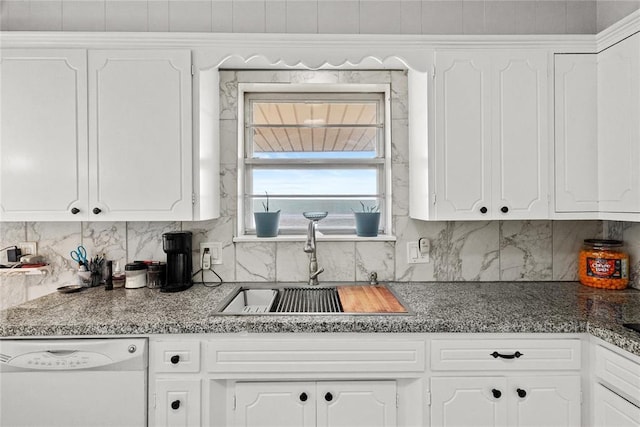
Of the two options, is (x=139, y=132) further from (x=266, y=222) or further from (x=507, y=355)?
(x=507, y=355)

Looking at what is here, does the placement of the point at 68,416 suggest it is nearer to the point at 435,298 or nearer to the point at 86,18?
the point at 435,298

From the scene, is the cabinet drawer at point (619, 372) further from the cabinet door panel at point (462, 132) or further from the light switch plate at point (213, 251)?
the light switch plate at point (213, 251)

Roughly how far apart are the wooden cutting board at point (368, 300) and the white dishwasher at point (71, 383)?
90 cm

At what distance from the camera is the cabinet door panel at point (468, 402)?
57.4 inches

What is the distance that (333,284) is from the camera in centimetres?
209

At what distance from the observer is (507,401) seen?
4.78 ft

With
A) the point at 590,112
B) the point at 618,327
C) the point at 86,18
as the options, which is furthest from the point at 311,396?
the point at 86,18

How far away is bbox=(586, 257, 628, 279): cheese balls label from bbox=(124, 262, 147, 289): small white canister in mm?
2442

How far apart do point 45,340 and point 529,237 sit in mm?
2450

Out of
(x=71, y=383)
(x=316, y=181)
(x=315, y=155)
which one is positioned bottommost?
(x=71, y=383)

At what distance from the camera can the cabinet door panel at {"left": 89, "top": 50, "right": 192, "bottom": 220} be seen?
5.82ft

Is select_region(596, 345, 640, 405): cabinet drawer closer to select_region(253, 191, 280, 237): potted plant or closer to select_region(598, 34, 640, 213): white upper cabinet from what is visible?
select_region(598, 34, 640, 213): white upper cabinet

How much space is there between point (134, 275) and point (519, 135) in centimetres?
212

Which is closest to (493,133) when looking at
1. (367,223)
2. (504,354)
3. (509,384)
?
(367,223)
